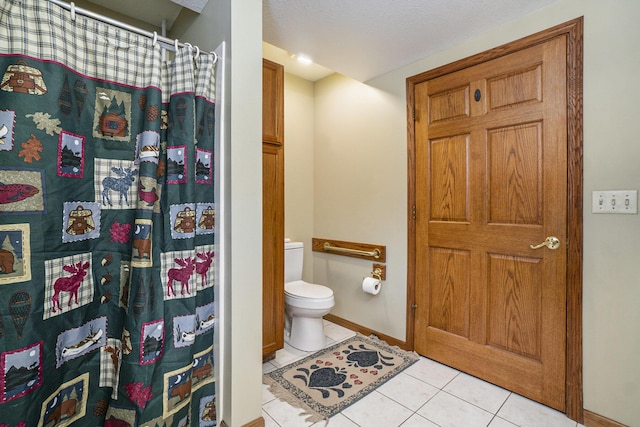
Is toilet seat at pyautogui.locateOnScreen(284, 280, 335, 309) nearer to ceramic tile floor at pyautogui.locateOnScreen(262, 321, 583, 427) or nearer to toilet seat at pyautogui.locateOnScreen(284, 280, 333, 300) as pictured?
toilet seat at pyautogui.locateOnScreen(284, 280, 333, 300)

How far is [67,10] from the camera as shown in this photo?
1.09 metres

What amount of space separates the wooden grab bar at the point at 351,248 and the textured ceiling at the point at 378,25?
1.51m

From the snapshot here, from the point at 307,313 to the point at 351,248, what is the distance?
0.74 meters

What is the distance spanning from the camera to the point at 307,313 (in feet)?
7.48

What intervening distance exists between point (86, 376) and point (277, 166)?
1.53 metres

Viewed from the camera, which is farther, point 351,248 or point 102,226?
point 351,248

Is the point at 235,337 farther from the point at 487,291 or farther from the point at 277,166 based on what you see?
the point at 487,291

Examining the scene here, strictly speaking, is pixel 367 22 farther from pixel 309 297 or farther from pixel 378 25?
pixel 309 297

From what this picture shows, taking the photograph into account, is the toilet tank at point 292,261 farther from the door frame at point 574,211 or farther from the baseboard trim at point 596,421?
the baseboard trim at point 596,421

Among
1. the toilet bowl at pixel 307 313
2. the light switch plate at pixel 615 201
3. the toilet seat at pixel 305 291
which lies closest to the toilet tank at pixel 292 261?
the toilet seat at pixel 305 291

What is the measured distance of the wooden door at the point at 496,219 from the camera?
1646mm

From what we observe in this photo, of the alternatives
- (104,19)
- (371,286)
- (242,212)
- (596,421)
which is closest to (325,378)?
(371,286)

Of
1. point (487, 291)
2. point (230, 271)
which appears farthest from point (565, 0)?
point (230, 271)

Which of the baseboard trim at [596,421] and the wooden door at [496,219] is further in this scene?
the wooden door at [496,219]
